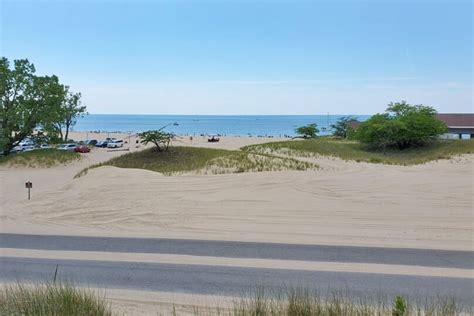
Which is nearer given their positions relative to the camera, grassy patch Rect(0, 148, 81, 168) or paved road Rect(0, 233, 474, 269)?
paved road Rect(0, 233, 474, 269)

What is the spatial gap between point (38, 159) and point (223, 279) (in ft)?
101

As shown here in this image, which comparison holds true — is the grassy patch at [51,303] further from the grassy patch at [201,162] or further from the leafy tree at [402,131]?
the leafy tree at [402,131]

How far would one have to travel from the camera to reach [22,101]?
36688mm

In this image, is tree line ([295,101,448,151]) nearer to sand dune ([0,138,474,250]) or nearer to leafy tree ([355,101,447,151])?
leafy tree ([355,101,447,151])

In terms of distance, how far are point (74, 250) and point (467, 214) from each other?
1224cm

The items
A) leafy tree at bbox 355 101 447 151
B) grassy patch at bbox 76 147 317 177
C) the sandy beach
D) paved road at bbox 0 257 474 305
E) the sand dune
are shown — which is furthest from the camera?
leafy tree at bbox 355 101 447 151

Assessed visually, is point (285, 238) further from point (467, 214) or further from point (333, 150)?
point (333, 150)

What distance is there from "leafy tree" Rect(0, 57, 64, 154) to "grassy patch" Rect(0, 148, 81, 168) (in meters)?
2.04

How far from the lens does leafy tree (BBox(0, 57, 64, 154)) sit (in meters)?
35.5

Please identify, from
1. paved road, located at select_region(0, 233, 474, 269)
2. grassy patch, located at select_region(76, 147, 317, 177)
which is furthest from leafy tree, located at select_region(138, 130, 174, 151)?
paved road, located at select_region(0, 233, 474, 269)

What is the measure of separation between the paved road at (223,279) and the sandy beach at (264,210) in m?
0.49

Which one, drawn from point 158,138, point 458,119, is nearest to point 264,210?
point 158,138

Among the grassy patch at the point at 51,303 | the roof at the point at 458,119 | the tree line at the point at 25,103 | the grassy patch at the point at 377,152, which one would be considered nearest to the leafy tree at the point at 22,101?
the tree line at the point at 25,103

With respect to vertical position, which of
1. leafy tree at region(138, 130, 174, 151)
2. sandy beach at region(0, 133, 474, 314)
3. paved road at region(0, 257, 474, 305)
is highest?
leafy tree at region(138, 130, 174, 151)
